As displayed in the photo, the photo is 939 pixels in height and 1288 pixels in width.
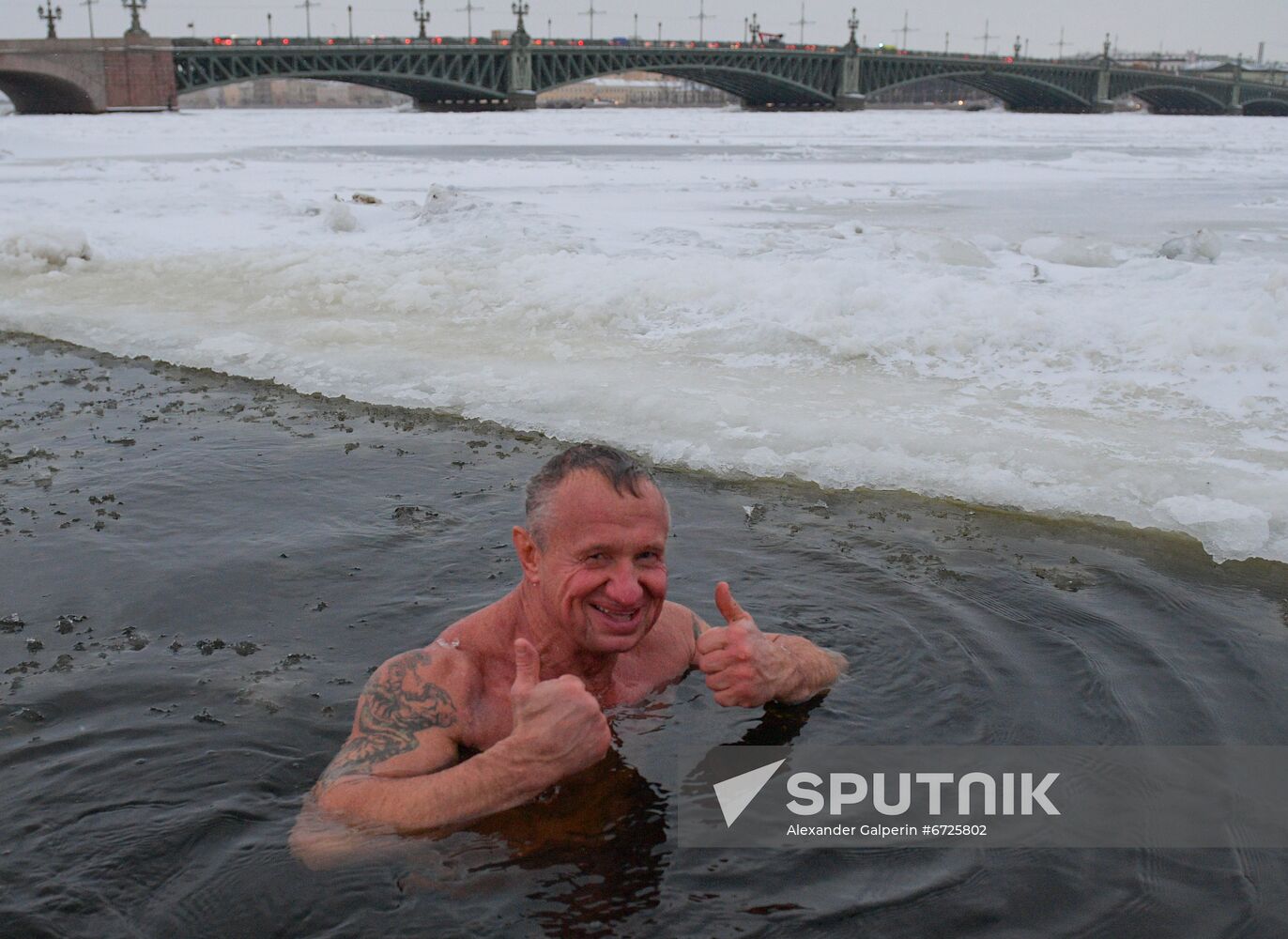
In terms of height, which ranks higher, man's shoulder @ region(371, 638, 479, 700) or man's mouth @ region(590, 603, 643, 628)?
man's mouth @ region(590, 603, 643, 628)

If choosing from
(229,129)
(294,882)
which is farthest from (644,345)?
(229,129)

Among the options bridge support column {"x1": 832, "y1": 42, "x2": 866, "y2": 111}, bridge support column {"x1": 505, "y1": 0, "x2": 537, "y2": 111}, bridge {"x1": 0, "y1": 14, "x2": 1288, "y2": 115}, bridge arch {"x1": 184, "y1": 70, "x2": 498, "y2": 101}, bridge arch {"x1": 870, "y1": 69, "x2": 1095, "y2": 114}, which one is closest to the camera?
bridge {"x1": 0, "y1": 14, "x2": 1288, "y2": 115}

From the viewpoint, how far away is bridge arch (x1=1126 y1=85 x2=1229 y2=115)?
86438 mm

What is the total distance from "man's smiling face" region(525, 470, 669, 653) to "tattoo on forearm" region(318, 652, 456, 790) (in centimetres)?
42

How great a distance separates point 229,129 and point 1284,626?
40.8 meters

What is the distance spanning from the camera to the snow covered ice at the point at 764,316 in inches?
254

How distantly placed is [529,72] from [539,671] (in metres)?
67.9

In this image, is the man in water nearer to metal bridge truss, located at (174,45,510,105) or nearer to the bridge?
the bridge

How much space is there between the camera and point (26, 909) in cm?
295

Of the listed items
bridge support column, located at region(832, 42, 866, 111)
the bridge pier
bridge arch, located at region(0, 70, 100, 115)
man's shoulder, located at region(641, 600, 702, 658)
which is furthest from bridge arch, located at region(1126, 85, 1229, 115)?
man's shoulder, located at region(641, 600, 702, 658)

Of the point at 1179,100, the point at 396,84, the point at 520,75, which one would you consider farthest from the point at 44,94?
the point at 1179,100

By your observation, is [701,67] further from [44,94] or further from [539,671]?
[539,671]

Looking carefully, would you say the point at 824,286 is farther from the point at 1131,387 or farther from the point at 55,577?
the point at 55,577

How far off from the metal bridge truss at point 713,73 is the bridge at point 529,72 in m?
0.10
